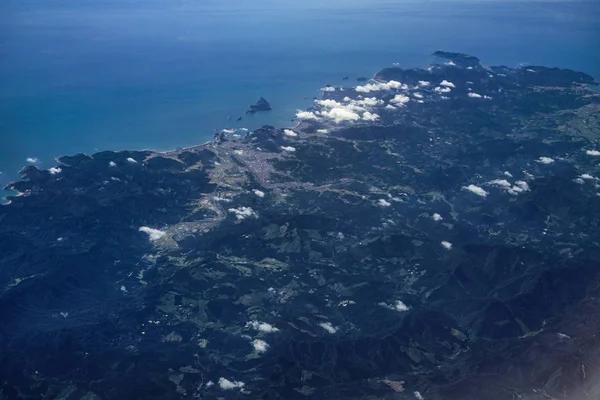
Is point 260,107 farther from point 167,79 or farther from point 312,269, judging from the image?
point 312,269

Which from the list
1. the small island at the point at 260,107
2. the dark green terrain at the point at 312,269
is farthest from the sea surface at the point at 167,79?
the dark green terrain at the point at 312,269

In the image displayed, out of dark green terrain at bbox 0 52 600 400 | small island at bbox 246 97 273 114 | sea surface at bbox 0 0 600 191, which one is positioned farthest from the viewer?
small island at bbox 246 97 273 114

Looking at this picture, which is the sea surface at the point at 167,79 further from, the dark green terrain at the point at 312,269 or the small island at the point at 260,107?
the dark green terrain at the point at 312,269

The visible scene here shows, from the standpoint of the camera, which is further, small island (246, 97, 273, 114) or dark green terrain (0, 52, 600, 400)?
small island (246, 97, 273, 114)

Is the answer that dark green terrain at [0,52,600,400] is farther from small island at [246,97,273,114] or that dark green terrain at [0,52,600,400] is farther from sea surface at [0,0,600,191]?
small island at [246,97,273,114]

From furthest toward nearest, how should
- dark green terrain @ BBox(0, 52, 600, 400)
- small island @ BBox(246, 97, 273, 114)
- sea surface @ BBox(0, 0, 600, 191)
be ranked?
small island @ BBox(246, 97, 273, 114) < sea surface @ BBox(0, 0, 600, 191) < dark green terrain @ BBox(0, 52, 600, 400)

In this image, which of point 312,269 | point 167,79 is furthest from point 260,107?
point 312,269

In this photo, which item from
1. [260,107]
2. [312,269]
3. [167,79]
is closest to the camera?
[312,269]

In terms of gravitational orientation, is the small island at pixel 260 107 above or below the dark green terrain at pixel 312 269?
above

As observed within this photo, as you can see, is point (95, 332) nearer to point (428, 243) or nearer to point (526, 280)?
point (428, 243)

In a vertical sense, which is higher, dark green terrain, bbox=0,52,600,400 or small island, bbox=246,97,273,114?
small island, bbox=246,97,273,114

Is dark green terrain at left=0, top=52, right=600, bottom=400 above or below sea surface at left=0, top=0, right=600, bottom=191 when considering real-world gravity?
Result: below

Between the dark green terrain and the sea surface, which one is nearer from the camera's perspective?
the dark green terrain

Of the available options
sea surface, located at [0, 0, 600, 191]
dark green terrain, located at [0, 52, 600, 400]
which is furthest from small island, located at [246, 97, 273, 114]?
dark green terrain, located at [0, 52, 600, 400]
